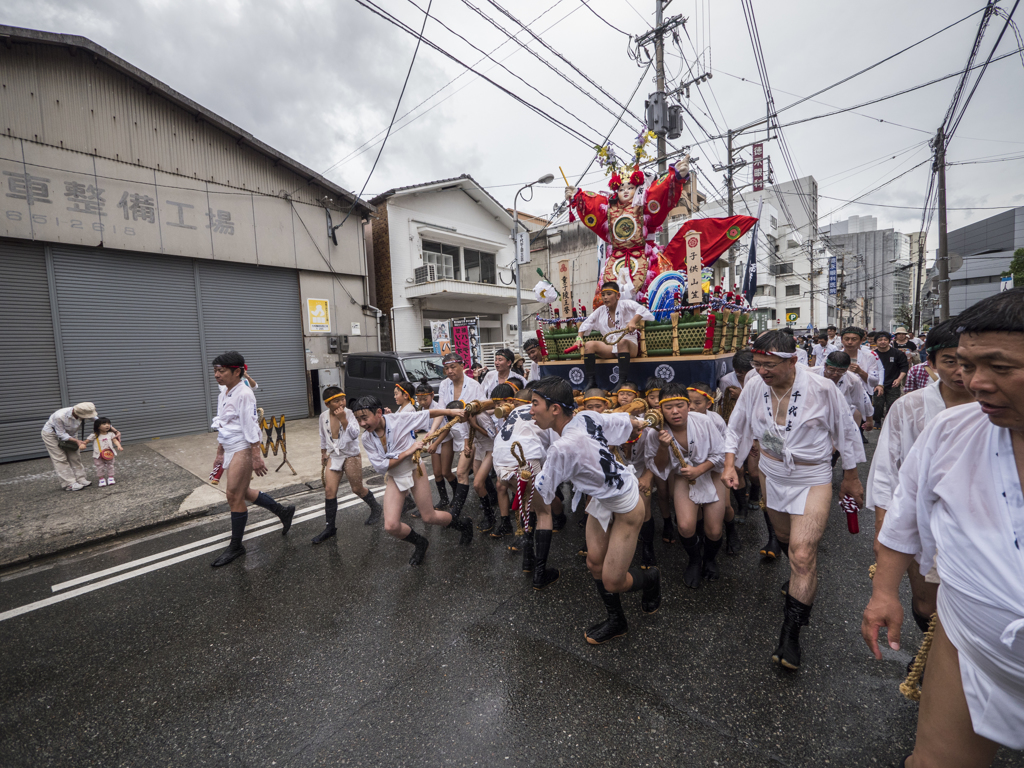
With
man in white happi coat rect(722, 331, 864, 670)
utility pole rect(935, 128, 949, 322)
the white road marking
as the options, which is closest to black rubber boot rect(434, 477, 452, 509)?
the white road marking

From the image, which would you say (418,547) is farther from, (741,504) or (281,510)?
(741,504)

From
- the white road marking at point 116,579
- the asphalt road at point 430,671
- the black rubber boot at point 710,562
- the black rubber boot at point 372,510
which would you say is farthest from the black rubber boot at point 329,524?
the black rubber boot at point 710,562

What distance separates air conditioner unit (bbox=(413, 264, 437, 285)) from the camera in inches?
600

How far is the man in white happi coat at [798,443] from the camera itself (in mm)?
2848

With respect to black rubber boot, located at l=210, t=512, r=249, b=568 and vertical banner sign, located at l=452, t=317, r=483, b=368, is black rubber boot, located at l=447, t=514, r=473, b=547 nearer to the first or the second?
black rubber boot, located at l=210, t=512, r=249, b=568

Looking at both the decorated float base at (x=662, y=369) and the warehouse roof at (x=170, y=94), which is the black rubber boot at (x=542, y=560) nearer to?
the decorated float base at (x=662, y=369)

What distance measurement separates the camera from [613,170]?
6195 mm

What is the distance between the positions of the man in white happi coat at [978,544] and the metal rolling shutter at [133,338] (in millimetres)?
12831

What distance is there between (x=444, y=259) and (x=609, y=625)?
1600 cm

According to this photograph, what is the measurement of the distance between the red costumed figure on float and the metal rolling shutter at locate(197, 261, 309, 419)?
9.30 meters

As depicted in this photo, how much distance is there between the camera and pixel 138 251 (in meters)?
9.88

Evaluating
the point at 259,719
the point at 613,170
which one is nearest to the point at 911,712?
the point at 259,719

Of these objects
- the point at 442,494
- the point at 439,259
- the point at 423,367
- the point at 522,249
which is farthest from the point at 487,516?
the point at 439,259

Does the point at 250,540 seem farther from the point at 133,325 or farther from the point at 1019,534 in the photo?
the point at 133,325
